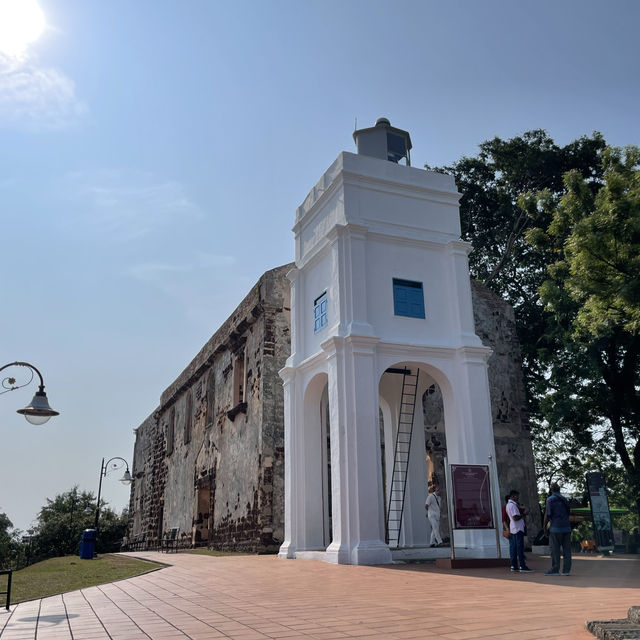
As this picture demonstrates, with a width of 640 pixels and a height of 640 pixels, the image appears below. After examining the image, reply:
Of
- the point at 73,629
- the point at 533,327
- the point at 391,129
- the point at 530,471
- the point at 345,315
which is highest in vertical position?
the point at 391,129

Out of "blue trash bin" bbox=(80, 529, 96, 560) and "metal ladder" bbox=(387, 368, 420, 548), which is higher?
"metal ladder" bbox=(387, 368, 420, 548)

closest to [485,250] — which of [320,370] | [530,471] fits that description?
[530,471]

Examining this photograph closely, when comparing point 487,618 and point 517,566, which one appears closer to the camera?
point 487,618

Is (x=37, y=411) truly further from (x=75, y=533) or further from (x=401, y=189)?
(x=75, y=533)

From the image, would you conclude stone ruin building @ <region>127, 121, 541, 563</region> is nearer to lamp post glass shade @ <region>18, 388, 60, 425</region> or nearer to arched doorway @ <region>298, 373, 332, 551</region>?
arched doorway @ <region>298, 373, 332, 551</region>

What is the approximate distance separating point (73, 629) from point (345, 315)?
8.26 m

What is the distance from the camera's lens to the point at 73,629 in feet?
15.8

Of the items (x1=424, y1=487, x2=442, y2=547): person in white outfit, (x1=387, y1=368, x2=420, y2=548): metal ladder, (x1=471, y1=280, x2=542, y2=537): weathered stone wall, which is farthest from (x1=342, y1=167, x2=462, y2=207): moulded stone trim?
(x1=424, y1=487, x2=442, y2=547): person in white outfit

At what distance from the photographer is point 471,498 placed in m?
10.8

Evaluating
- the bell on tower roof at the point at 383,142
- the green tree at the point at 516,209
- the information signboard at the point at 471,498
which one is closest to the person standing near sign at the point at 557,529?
the information signboard at the point at 471,498

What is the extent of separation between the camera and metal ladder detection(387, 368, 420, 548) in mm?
13531

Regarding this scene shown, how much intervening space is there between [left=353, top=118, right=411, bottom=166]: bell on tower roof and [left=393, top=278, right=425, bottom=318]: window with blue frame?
3.62 metres

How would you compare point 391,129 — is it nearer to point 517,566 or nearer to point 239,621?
point 517,566

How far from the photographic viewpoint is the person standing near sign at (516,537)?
9641 mm
